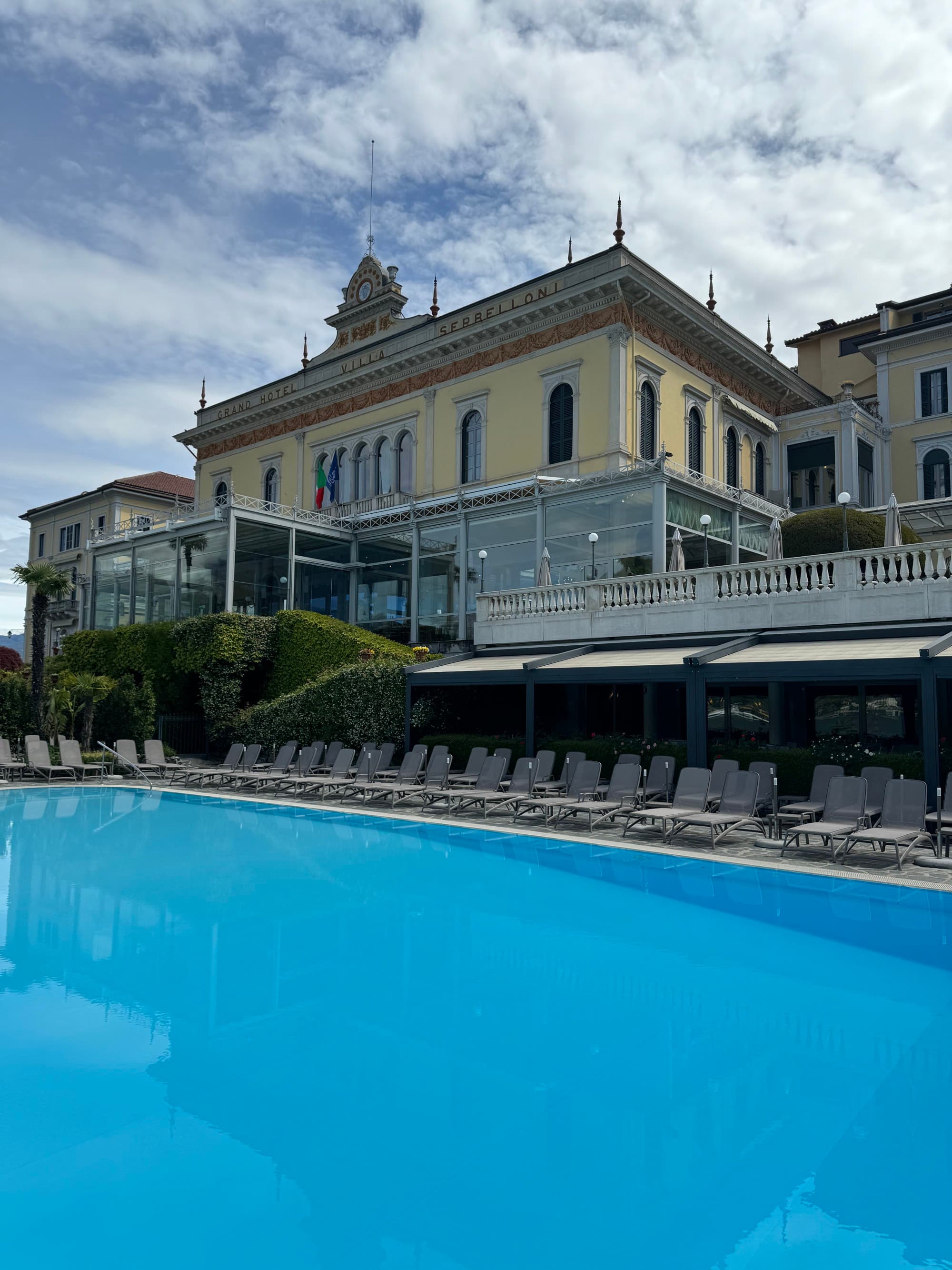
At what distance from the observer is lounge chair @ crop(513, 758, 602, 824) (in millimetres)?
14711

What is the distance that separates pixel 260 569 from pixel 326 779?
39.7 ft

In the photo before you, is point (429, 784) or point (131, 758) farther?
point (131, 758)

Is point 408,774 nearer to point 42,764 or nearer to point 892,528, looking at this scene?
point 42,764

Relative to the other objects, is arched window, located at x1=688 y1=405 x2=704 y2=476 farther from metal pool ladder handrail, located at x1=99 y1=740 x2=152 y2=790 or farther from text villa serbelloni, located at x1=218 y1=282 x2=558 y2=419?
metal pool ladder handrail, located at x1=99 y1=740 x2=152 y2=790

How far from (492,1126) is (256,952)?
12.2ft

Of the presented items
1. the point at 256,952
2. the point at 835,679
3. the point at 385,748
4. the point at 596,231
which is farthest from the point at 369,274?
→ the point at 256,952

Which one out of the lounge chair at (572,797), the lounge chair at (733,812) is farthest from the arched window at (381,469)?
the lounge chair at (733,812)

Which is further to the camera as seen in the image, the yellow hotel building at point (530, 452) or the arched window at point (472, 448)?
the arched window at point (472, 448)

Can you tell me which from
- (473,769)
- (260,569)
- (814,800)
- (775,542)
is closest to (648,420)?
(775,542)

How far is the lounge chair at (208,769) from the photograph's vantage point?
71.5 feet

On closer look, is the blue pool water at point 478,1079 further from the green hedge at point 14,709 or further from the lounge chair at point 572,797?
the green hedge at point 14,709

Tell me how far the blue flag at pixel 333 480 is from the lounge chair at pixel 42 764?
16416 millimetres

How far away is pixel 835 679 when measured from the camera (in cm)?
1384

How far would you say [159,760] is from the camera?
2308 cm
